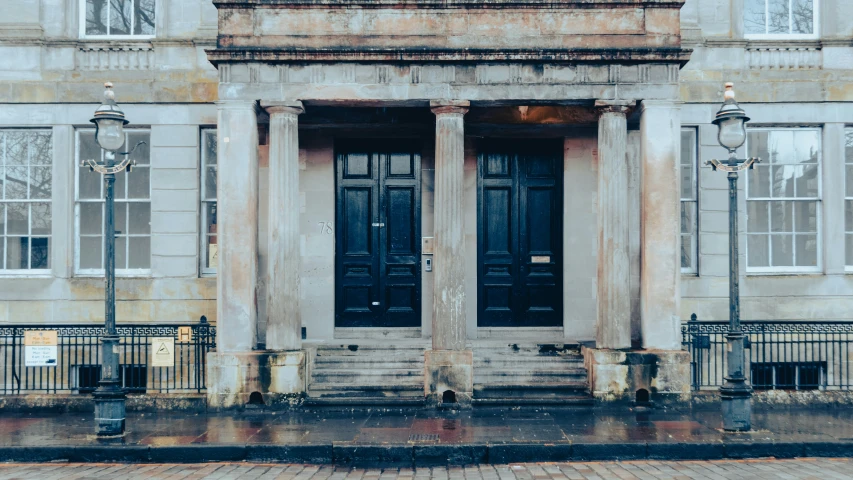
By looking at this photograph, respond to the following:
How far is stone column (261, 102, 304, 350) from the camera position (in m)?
12.0

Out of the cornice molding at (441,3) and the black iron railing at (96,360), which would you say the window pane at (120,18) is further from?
the black iron railing at (96,360)

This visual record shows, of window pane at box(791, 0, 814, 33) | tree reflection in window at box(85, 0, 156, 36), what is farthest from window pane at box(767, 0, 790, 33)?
tree reflection in window at box(85, 0, 156, 36)

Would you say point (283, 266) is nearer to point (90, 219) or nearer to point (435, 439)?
point (435, 439)

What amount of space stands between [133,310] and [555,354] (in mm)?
8586

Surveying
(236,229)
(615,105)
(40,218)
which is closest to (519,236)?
(615,105)

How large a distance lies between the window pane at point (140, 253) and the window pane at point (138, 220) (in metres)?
0.17

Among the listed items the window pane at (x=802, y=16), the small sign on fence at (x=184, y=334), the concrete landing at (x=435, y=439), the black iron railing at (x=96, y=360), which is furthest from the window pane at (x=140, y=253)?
the window pane at (x=802, y=16)

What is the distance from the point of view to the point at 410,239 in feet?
46.9

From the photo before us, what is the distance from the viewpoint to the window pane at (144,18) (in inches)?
579

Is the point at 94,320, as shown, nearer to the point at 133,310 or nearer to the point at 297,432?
the point at 133,310

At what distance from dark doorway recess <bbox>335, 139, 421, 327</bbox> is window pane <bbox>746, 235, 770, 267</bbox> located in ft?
22.8

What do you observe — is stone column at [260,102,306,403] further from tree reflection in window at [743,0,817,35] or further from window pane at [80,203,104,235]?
tree reflection in window at [743,0,817,35]

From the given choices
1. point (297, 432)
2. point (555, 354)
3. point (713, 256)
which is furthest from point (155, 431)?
point (713, 256)

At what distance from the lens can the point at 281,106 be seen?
39.7 ft
